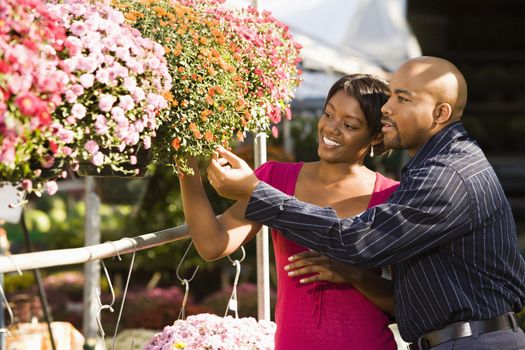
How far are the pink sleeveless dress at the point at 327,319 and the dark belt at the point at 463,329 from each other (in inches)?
8.0

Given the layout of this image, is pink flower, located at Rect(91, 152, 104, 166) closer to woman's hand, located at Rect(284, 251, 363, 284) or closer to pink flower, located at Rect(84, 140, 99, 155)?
pink flower, located at Rect(84, 140, 99, 155)

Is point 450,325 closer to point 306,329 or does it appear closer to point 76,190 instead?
point 306,329

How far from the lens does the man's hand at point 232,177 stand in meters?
2.22

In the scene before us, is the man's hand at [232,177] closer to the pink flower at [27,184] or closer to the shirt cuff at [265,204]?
the shirt cuff at [265,204]

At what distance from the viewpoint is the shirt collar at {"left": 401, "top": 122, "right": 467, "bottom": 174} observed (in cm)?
219

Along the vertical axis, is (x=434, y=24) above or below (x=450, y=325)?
above

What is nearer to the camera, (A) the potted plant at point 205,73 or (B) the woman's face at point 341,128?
(A) the potted plant at point 205,73

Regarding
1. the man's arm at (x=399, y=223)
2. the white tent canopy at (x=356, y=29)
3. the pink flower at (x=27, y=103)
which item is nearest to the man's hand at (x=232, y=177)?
the man's arm at (x=399, y=223)

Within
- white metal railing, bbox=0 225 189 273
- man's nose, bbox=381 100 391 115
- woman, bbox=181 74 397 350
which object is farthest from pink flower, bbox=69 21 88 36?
man's nose, bbox=381 100 391 115

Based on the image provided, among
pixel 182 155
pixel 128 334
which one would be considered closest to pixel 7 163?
pixel 182 155

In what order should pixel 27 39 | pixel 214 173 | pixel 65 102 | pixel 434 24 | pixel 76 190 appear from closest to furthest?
pixel 27 39 < pixel 65 102 < pixel 214 173 < pixel 76 190 < pixel 434 24

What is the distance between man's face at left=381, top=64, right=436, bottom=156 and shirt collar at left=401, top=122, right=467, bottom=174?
0.12 ft

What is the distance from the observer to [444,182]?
2094mm

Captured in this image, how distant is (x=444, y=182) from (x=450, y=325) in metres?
0.33
